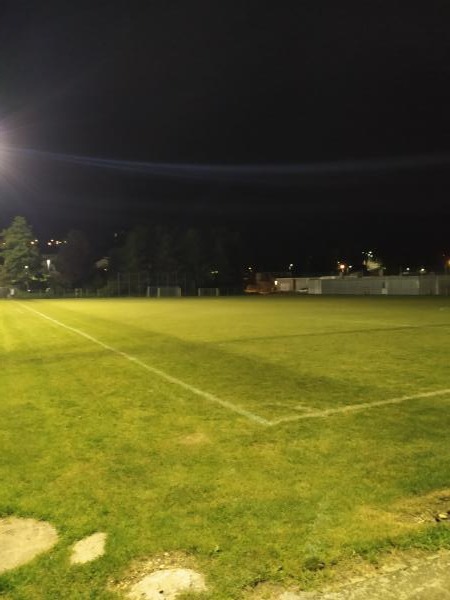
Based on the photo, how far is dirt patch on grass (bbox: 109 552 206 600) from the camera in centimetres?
286

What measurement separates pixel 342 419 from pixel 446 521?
266 centimetres

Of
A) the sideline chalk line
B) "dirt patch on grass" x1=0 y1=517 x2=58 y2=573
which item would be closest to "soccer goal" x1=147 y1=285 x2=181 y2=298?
the sideline chalk line

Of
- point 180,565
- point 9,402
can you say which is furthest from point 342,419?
point 9,402

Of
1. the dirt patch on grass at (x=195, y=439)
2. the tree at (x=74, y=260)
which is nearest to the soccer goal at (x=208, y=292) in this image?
the tree at (x=74, y=260)

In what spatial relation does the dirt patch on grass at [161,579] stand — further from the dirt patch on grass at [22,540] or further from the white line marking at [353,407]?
the white line marking at [353,407]

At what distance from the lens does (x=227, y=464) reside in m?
4.78

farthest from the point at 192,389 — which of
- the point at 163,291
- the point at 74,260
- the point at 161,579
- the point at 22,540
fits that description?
the point at 74,260

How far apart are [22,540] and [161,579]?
1.11m

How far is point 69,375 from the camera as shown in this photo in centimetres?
973

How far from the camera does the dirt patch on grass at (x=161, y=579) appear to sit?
9.39 ft

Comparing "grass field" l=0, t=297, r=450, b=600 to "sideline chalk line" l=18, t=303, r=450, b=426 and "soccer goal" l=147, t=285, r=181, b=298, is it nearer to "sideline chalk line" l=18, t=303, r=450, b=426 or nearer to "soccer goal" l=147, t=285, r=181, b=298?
"sideline chalk line" l=18, t=303, r=450, b=426

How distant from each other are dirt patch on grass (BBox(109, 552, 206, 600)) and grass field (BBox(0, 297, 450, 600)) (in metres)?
0.05

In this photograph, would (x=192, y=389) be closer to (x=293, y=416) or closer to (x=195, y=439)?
(x=293, y=416)

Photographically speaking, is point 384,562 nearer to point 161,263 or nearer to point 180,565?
point 180,565
